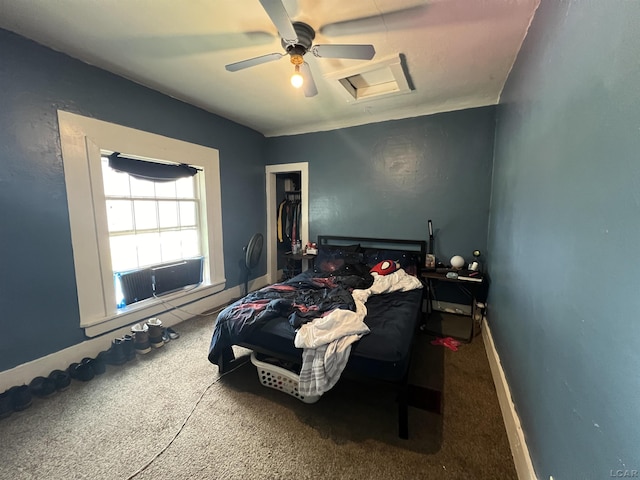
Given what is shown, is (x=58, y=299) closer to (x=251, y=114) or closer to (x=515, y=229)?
(x=251, y=114)

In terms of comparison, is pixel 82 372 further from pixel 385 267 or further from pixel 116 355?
pixel 385 267

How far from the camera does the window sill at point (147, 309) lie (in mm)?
2303

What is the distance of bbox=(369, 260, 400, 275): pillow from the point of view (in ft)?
9.70

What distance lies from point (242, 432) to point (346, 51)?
252 centimetres

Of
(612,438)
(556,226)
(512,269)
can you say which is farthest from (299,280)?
(612,438)

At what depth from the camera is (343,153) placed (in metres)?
3.68

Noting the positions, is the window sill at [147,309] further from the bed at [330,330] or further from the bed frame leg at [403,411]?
the bed frame leg at [403,411]

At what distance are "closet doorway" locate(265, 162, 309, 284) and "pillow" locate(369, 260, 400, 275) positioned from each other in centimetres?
141

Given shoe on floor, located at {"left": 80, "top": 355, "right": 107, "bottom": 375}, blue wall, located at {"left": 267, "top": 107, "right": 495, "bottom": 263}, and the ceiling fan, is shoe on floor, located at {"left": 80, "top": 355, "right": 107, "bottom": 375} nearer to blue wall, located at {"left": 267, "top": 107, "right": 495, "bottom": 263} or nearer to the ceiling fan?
the ceiling fan

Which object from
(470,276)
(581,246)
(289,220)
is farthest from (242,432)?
(289,220)

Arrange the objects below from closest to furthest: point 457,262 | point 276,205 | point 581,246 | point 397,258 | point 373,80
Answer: point 581,246 < point 373,80 < point 457,262 < point 397,258 < point 276,205

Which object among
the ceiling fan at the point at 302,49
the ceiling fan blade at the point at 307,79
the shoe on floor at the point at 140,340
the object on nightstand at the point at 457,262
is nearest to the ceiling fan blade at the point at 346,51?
the ceiling fan at the point at 302,49

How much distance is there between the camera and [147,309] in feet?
8.86

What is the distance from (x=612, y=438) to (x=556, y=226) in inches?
29.3
